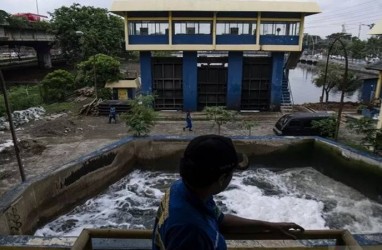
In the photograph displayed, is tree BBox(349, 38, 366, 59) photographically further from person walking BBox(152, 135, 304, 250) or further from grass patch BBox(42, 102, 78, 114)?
person walking BBox(152, 135, 304, 250)

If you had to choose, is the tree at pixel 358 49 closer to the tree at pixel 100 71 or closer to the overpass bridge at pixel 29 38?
the overpass bridge at pixel 29 38

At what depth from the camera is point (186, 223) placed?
149cm

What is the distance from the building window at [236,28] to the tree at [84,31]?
16.4 metres

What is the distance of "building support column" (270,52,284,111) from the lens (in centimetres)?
1859

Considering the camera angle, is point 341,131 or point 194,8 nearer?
point 341,131

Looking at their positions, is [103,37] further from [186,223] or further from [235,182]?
[186,223]

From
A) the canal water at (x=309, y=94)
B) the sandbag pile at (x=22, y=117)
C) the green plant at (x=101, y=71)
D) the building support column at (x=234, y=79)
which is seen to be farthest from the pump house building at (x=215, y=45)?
the canal water at (x=309, y=94)

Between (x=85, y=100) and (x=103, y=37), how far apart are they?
1208 centimetres

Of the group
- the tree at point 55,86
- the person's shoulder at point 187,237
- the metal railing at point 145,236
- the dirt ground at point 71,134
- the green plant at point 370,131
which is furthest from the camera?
the tree at point 55,86

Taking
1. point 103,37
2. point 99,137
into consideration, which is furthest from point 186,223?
point 103,37

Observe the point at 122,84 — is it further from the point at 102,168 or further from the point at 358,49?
the point at 358,49

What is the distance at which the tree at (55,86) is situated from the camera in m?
21.2

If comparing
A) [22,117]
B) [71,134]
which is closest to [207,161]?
[71,134]

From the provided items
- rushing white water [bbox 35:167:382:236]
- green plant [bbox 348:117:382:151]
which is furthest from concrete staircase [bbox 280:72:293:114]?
green plant [bbox 348:117:382:151]
